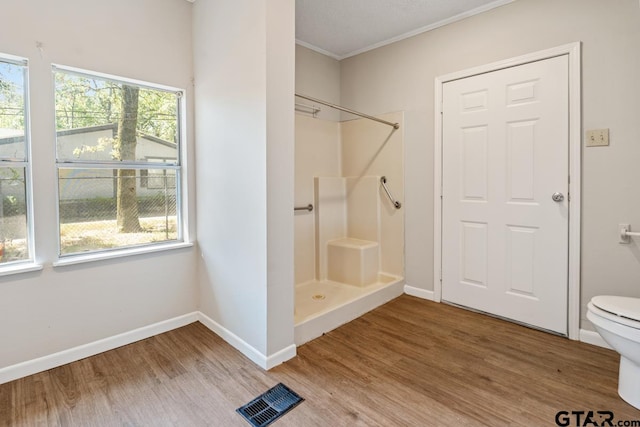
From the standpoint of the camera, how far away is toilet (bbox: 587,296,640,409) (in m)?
1.59

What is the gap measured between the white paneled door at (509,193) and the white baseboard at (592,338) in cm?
10

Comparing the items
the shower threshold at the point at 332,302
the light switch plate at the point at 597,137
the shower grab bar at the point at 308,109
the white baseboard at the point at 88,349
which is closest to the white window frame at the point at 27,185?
the white baseboard at the point at 88,349

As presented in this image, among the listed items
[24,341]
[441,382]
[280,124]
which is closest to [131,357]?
[24,341]

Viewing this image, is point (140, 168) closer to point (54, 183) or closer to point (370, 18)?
point (54, 183)

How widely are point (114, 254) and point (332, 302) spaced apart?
5.43 feet

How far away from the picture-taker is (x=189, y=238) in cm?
261

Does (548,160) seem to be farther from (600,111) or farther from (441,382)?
(441,382)

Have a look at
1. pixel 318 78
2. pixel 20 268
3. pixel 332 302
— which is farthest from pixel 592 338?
pixel 20 268

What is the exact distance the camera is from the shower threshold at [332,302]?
7.68 feet

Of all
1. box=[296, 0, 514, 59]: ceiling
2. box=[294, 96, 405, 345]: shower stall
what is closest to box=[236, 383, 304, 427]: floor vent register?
box=[294, 96, 405, 345]: shower stall

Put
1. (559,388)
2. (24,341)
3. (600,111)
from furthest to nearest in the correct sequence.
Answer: (600,111) → (24,341) → (559,388)

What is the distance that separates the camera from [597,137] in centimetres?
218

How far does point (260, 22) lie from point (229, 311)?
1842mm

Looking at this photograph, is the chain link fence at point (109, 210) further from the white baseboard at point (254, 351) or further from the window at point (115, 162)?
the white baseboard at point (254, 351)
